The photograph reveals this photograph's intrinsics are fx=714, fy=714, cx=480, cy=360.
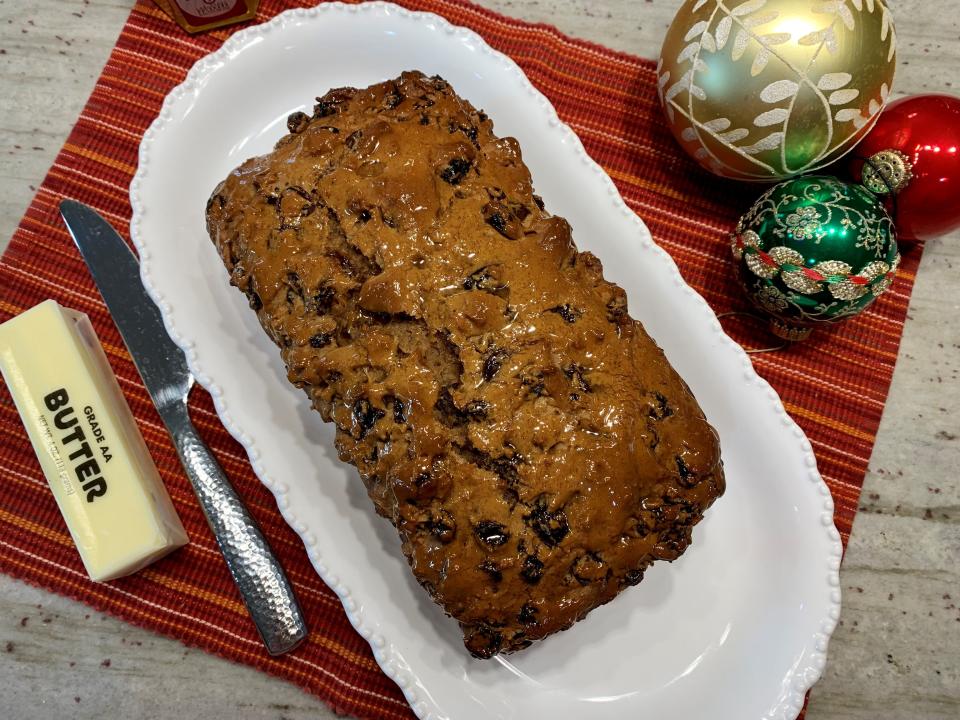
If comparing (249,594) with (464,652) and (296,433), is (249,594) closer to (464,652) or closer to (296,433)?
(296,433)

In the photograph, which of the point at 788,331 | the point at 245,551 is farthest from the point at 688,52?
the point at 245,551

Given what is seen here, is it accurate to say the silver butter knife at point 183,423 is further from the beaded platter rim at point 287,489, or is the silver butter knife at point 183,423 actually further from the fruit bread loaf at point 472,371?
the fruit bread loaf at point 472,371

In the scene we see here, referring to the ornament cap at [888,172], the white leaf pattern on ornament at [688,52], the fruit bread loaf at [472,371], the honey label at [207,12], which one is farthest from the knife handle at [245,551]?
the ornament cap at [888,172]

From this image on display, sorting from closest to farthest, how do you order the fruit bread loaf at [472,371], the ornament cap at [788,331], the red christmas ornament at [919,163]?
the fruit bread loaf at [472,371], the red christmas ornament at [919,163], the ornament cap at [788,331]

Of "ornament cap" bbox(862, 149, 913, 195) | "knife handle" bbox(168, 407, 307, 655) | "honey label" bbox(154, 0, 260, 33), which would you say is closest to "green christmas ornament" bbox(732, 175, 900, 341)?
"ornament cap" bbox(862, 149, 913, 195)

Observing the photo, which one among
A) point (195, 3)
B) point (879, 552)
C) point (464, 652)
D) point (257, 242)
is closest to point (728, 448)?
point (879, 552)

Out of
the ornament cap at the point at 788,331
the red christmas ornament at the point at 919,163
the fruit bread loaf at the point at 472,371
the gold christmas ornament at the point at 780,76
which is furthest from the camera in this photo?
the ornament cap at the point at 788,331

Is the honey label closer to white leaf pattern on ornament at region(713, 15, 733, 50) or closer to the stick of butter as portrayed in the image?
the stick of butter
